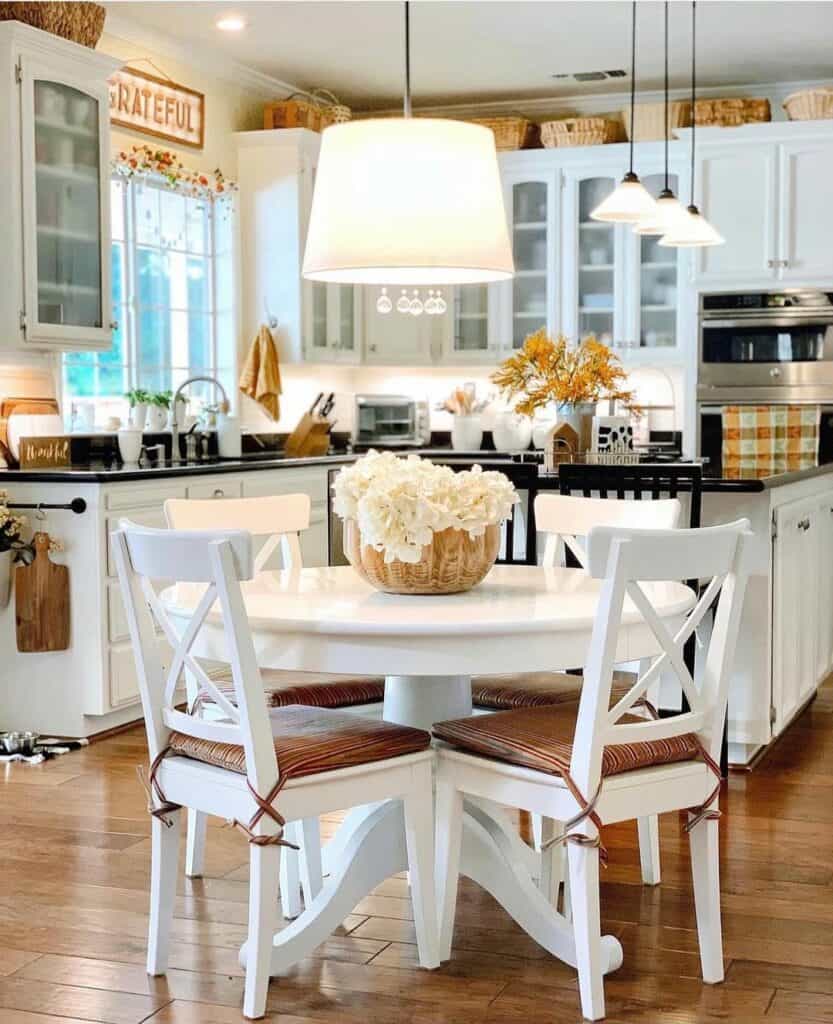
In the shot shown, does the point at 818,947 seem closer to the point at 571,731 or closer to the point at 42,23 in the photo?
the point at 571,731

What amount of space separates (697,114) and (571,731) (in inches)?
200

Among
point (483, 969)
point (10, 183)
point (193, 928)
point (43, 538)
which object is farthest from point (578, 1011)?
point (10, 183)

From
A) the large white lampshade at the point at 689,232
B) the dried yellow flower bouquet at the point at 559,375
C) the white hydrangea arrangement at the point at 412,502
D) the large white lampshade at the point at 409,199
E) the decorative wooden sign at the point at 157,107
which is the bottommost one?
the white hydrangea arrangement at the point at 412,502

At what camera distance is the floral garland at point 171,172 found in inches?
242

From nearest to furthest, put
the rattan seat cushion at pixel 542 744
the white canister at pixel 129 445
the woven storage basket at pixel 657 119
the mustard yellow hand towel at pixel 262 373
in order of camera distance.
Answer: the rattan seat cushion at pixel 542 744 < the white canister at pixel 129 445 < the mustard yellow hand towel at pixel 262 373 < the woven storage basket at pixel 657 119

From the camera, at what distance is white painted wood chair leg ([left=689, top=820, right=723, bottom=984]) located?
2701mm

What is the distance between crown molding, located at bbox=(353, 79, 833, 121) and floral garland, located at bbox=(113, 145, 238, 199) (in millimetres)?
1371

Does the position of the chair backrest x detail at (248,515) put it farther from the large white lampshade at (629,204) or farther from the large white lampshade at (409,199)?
the large white lampshade at (629,204)

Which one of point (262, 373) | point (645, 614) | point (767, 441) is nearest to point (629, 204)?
point (767, 441)

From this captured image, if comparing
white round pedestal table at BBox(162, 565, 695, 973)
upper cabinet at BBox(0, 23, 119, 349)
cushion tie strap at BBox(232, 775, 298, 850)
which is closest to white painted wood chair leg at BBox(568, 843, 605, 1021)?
white round pedestal table at BBox(162, 565, 695, 973)

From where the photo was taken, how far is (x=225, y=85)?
6.93 m

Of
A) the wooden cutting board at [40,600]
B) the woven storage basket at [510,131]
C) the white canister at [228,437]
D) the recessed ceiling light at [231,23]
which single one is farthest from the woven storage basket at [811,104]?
the wooden cutting board at [40,600]

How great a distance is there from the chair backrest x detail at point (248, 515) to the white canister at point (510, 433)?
3.92 meters

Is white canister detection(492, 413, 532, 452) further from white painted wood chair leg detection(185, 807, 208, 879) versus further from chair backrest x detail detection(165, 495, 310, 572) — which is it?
white painted wood chair leg detection(185, 807, 208, 879)
